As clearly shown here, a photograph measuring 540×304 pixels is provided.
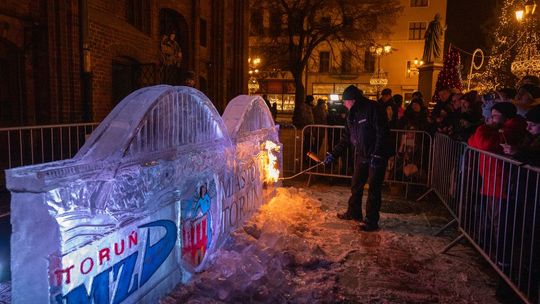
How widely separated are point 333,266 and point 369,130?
2.30m

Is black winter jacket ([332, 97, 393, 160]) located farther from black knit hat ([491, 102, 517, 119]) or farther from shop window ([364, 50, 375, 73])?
shop window ([364, 50, 375, 73])

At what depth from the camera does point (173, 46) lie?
1407 centimetres

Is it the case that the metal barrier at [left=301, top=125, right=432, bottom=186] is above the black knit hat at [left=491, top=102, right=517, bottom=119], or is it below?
below

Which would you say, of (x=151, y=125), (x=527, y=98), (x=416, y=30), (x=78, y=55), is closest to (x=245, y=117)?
(x=151, y=125)

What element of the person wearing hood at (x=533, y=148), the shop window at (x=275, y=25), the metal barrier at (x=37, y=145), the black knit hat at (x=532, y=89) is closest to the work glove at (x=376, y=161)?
the person wearing hood at (x=533, y=148)

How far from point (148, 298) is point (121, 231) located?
0.77 meters

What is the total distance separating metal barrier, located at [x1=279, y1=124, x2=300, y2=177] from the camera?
1024cm

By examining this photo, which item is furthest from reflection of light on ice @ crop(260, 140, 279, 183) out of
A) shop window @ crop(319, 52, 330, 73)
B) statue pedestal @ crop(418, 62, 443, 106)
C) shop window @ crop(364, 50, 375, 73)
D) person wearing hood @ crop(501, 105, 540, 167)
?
shop window @ crop(319, 52, 330, 73)

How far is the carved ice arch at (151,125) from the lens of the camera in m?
3.02

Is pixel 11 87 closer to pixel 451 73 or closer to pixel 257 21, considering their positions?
pixel 451 73

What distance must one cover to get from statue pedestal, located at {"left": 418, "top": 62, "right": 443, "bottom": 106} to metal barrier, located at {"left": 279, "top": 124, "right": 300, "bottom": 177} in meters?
8.80

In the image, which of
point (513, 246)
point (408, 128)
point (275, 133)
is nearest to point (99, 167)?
point (513, 246)

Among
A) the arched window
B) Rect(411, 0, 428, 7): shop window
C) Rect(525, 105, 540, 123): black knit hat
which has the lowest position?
Rect(525, 105, 540, 123): black knit hat

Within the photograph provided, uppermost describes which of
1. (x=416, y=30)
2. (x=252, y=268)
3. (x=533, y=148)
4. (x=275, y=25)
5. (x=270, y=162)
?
(x=416, y=30)
